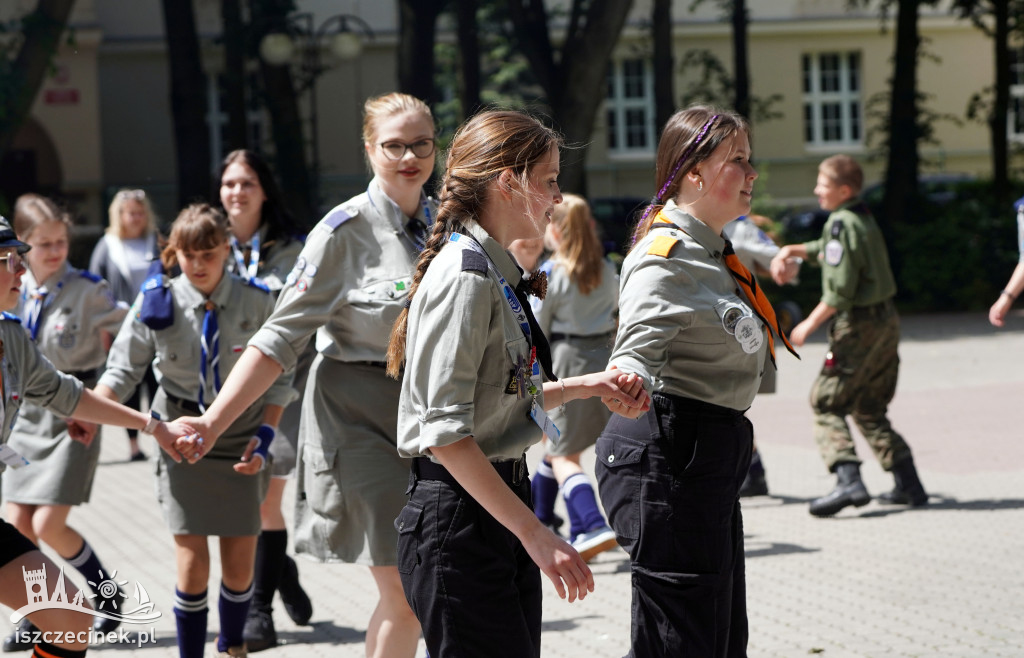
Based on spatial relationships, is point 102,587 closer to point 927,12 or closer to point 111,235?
point 111,235

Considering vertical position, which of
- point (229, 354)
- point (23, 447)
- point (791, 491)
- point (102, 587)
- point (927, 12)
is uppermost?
Answer: point (927, 12)

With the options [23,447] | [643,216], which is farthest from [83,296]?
[643,216]

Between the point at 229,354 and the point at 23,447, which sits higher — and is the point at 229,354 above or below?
above

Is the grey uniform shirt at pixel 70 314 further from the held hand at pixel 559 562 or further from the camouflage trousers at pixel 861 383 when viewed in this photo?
the camouflage trousers at pixel 861 383

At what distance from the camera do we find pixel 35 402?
13.9 feet

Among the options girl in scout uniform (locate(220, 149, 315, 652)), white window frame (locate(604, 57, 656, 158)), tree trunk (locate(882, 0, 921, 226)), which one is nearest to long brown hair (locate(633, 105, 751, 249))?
girl in scout uniform (locate(220, 149, 315, 652))

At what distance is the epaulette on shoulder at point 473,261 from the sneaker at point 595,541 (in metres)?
3.55

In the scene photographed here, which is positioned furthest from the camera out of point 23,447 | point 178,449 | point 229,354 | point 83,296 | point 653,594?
point 83,296

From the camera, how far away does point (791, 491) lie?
8742 millimetres

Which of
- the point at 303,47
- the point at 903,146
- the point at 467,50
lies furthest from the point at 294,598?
the point at 303,47

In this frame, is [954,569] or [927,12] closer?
[954,569]

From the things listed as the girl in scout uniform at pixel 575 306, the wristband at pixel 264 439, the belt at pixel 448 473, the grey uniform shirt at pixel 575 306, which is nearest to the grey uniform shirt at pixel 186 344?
the wristband at pixel 264 439

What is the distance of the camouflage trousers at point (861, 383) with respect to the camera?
25.9 ft

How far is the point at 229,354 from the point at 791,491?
15.9ft
